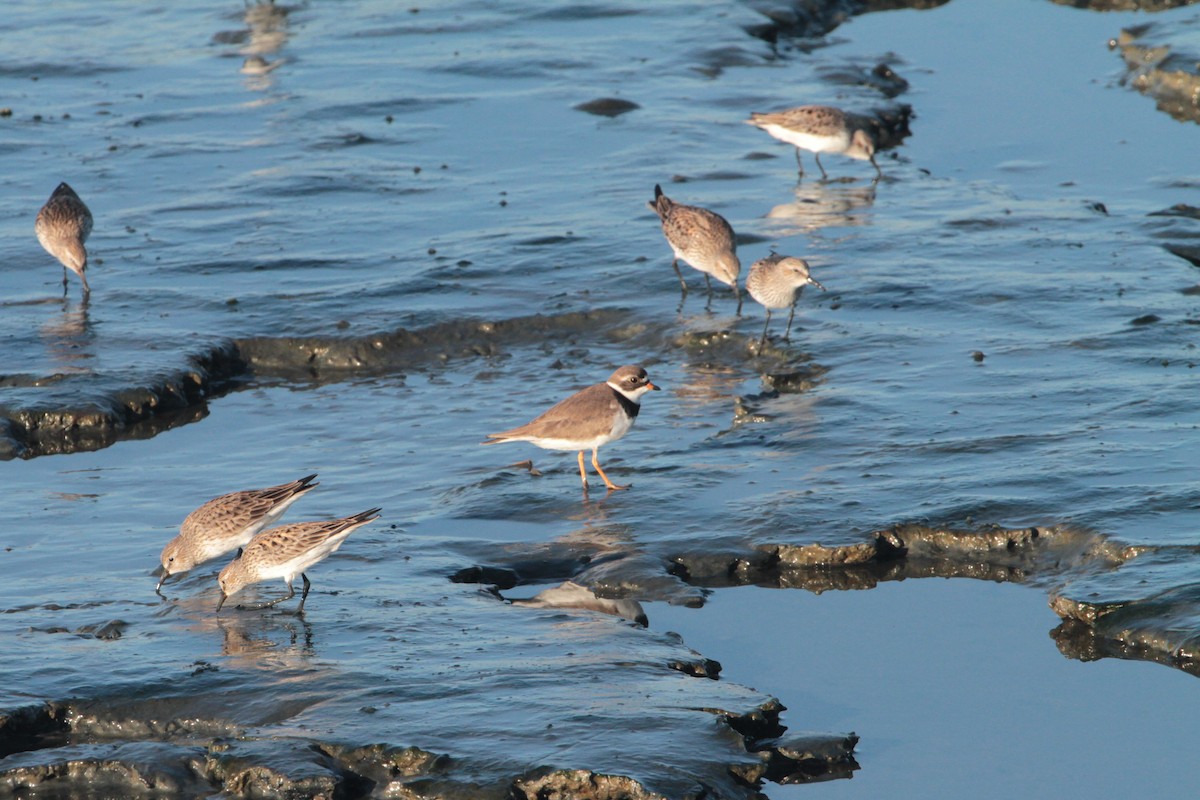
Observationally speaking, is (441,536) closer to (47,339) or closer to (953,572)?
(953,572)

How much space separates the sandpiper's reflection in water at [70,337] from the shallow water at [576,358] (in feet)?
0.21

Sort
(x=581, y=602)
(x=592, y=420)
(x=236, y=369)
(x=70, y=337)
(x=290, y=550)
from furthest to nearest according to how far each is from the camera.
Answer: (x=70, y=337) → (x=236, y=369) → (x=592, y=420) → (x=581, y=602) → (x=290, y=550)

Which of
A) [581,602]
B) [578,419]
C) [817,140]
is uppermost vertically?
[817,140]

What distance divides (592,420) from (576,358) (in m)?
3.40

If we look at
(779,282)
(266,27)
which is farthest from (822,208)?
(266,27)

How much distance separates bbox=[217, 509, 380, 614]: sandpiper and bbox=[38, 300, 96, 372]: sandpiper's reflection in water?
5241 mm

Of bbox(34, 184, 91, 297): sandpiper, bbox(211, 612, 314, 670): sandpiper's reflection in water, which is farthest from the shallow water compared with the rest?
bbox(34, 184, 91, 297): sandpiper

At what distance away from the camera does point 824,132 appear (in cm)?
1998

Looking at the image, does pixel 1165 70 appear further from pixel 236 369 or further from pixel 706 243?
pixel 236 369

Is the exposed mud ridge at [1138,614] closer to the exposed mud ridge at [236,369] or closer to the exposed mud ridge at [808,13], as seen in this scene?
the exposed mud ridge at [236,369]

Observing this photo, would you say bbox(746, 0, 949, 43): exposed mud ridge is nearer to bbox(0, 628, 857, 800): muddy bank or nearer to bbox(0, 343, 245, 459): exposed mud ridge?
bbox(0, 343, 245, 459): exposed mud ridge

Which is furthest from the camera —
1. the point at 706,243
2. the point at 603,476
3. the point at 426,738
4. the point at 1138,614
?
the point at 706,243

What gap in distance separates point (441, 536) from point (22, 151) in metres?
13.9

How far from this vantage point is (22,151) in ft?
72.4
